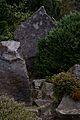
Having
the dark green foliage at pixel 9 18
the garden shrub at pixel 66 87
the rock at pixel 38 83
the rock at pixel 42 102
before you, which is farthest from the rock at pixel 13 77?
the dark green foliage at pixel 9 18

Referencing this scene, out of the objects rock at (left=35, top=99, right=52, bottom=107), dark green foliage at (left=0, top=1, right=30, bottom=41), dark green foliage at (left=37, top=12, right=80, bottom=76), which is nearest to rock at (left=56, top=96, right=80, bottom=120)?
rock at (left=35, top=99, right=52, bottom=107)

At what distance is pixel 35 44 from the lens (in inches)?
402

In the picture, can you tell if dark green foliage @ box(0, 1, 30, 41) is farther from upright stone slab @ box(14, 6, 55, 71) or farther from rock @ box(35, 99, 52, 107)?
rock @ box(35, 99, 52, 107)

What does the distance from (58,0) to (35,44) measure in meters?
3.60

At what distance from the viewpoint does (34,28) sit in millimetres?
10328

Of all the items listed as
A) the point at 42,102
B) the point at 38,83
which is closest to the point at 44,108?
the point at 42,102

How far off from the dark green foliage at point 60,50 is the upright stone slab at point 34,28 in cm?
80

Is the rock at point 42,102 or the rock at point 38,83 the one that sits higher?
the rock at point 42,102

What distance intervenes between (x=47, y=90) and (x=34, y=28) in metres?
2.32

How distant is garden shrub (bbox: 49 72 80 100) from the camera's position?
23.1 feet

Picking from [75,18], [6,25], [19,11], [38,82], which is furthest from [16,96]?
[19,11]

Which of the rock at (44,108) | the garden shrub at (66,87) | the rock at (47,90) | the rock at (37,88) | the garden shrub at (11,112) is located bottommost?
the rock at (37,88)

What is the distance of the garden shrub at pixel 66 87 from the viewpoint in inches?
277

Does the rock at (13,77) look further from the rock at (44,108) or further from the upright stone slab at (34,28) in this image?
the upright stone slab at (34,28)
